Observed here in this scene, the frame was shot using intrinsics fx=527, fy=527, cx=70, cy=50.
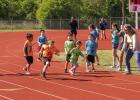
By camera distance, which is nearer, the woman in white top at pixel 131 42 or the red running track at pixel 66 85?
the red running track at pixel 66 85

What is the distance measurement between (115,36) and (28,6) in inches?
2349

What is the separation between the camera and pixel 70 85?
1684cm

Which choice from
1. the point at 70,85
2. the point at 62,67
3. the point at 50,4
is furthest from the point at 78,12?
the point at 70,85

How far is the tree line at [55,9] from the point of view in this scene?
7206cm

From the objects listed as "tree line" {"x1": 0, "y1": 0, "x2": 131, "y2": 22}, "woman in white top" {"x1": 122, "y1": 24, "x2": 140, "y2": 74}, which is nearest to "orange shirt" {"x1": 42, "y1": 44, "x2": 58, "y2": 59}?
"woman in white top" {"x1": 122, "y1": 24, "x2": 140, "y2": 74}

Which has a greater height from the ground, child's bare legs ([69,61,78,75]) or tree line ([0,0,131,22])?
tree line ([0,0,131,22])

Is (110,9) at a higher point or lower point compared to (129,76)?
higher

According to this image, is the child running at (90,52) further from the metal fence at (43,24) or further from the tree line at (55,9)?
the tree line at (55,9)

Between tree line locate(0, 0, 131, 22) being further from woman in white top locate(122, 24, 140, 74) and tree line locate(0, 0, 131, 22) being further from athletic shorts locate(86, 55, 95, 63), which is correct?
woman in white top locate(122, 24, 140, 74)

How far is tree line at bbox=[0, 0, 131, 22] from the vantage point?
236ft

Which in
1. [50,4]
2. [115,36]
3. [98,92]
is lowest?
[98,92]

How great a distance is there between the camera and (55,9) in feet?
237

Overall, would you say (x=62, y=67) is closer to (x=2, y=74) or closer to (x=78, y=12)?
(x=2, y=74)

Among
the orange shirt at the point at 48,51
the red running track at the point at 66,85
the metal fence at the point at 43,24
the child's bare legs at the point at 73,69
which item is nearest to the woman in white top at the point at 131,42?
the red running track at the point at 66,85
